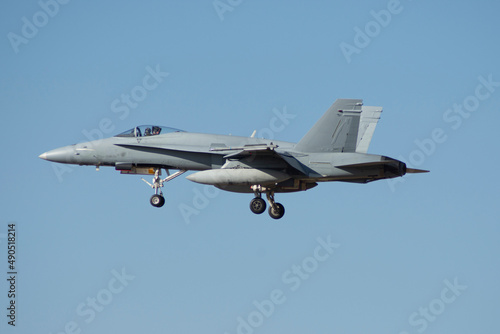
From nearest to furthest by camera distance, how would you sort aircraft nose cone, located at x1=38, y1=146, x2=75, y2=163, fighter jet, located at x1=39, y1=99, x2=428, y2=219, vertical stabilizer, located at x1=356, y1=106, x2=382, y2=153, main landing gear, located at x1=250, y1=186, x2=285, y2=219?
fighter jet, located at x1=39, y1=99, x2=428, y2=219 < main landing gear, located at x1=250, y1=186, x2=285, y2=219 < aircraft nose cone, located at x1=38, y1=146, x2=75, y2=163 < vertical stabilizer, located at x1=356, y1=106, x2=382, y2=153

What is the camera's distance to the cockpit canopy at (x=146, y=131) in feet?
110

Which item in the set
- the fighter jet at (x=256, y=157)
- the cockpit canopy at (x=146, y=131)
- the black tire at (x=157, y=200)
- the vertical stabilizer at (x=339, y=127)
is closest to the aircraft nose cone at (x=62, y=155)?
the fighter jet at (x=256, y=157)

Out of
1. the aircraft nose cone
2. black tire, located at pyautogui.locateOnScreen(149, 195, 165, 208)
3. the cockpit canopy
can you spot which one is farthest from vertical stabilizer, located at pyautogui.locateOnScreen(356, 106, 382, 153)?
the aircraft nose cone

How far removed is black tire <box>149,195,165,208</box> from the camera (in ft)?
109

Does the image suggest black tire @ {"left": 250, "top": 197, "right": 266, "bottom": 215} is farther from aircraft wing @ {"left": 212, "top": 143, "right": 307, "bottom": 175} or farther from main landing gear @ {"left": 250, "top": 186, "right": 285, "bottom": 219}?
aircraft wing @ {"left": 212, "top": 143, "right": 307, "bottom": 175}

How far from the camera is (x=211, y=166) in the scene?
32.6 m

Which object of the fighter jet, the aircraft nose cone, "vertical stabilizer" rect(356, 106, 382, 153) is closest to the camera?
the fighter jet

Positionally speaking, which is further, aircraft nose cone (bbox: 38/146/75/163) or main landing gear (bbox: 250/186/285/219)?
aircraft nose cone (bbox: 38/146/75/163)

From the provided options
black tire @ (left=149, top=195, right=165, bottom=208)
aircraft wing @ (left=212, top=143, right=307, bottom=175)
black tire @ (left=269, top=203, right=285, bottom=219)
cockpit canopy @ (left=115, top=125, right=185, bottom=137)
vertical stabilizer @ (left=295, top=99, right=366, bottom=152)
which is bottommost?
black tire @ (left=269, top=203, right=285, bottom=219)

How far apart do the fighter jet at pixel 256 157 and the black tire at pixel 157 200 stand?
4 cm

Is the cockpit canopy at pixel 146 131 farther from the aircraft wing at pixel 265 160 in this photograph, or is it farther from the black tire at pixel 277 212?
the black tire at pixel 277 212

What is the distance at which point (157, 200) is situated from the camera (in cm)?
3328

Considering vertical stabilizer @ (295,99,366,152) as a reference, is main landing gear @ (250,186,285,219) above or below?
below

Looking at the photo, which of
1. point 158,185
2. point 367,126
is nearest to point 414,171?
point 367,126
